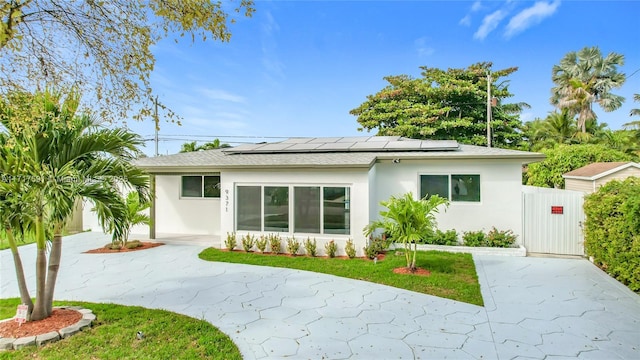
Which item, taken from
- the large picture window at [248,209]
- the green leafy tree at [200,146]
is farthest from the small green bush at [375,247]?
the green leafy tree at [200,146]

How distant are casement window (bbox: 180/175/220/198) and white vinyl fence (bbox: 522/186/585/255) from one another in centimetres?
1104

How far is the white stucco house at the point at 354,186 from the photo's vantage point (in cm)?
1015

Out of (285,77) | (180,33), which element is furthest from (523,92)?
(180,33)

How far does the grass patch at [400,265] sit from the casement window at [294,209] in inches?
38.6

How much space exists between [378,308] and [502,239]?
20.7 ft

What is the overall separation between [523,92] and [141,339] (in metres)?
30.5

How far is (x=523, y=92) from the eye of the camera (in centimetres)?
2689

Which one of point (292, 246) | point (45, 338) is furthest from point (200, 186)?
point (45, 338)

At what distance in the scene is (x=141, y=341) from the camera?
465 centimetres

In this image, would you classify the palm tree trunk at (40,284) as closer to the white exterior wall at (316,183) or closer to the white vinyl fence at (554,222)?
the white exterior wall at (316,183)

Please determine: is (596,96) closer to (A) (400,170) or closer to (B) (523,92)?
(B) (523,92)

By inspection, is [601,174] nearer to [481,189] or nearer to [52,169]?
[481,189]

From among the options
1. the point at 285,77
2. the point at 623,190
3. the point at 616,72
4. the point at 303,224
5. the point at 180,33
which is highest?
the point at 616,72

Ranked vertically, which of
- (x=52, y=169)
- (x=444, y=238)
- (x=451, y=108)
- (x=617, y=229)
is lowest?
(x=444, y=238)
